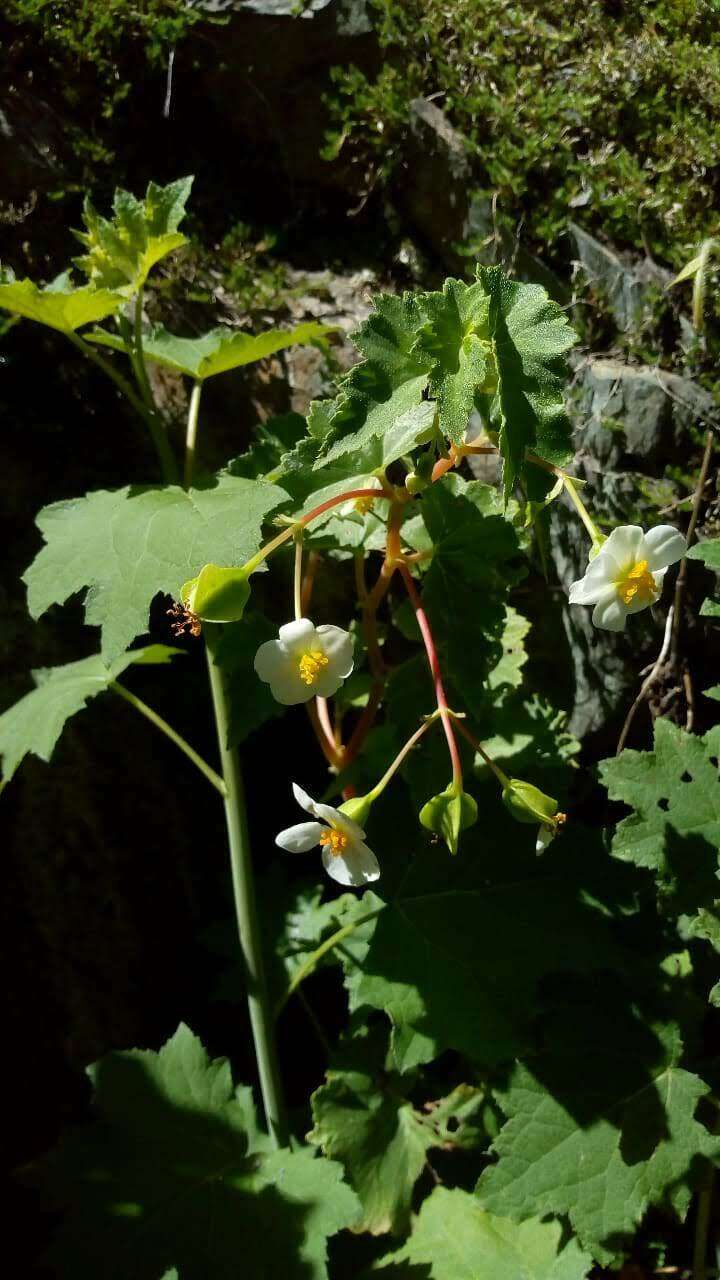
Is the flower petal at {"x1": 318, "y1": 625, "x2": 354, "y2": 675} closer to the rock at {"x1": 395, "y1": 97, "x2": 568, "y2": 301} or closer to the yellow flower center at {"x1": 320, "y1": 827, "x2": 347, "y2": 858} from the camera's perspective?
the yellow flower center at {"x1": 320, "y1": 827, "x2": 347, "y2": 858}

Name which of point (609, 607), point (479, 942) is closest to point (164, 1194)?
point (479, 942)

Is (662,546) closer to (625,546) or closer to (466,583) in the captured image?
(625,546)

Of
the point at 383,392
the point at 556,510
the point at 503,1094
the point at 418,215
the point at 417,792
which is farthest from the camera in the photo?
the point at 418,215

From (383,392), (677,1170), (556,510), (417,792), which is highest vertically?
(383,392)

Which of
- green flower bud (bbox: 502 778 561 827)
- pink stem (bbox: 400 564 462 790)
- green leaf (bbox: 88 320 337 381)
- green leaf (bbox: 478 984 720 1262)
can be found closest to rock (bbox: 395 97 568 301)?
green leaf (bbox: 88 320 337 381)

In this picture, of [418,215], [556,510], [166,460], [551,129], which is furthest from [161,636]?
[551,129]

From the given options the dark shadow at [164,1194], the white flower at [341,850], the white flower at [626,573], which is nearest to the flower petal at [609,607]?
the white flower at [626,573]

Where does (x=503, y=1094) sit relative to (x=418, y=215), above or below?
below

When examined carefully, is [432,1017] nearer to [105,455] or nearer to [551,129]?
[105,455]
